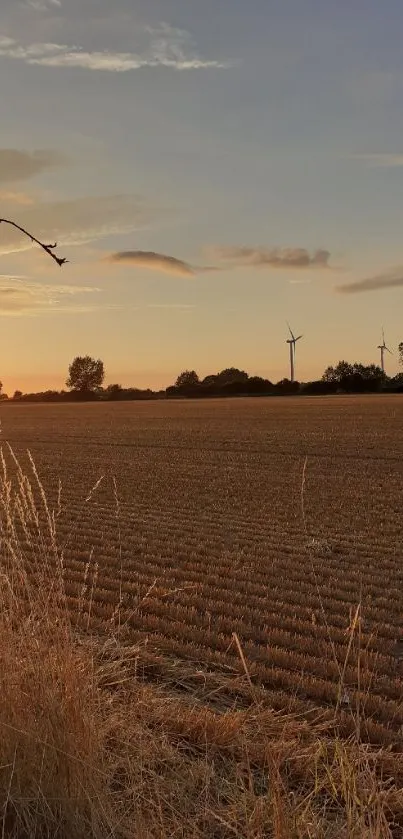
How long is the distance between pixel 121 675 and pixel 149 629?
1.88 m

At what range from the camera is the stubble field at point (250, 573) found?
6.66 meters

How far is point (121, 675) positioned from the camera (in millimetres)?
6395

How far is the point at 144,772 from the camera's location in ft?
14.4

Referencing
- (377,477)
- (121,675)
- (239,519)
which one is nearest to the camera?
(121,675)

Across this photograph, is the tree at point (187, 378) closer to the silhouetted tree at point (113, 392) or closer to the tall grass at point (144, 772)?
the silhouetted tree at point (113, 392)

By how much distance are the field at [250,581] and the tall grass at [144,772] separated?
0.10 meters

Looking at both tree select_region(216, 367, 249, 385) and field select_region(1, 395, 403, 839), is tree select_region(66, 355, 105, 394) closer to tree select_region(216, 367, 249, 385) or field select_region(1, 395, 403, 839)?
tree select_region(216, 367, 249, 385)

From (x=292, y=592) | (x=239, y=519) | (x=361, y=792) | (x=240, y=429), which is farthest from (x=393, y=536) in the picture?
(x=240, y=429)

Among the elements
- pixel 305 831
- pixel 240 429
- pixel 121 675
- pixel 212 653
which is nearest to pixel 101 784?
pixel 305 831

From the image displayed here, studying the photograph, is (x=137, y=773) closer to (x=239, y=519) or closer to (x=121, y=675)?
(x=121, y=675)

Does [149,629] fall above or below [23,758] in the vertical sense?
below

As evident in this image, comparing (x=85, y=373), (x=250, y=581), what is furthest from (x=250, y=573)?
(x=85, y=373)

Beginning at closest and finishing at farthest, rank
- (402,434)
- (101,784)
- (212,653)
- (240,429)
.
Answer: (101,784) < (212,653) < (402,434) < (240,429)

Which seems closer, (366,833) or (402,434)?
(366,833)
